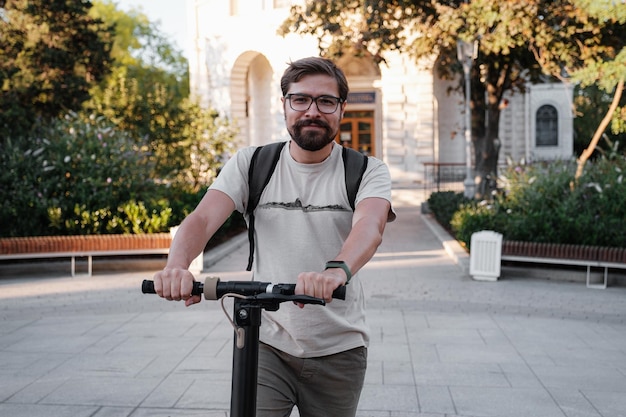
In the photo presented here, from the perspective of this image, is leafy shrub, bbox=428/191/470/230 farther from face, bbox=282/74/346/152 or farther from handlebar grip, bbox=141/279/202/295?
handlebar grip, bbox=141/279/202/295

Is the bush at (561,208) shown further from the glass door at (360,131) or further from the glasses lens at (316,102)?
the glass door at (360,131)

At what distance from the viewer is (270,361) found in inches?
116

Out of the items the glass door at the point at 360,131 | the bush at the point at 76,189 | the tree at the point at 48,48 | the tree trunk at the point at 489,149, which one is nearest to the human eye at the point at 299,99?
the bush at the point at 76,189

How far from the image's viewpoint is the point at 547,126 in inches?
1768

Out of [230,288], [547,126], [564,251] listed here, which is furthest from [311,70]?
[547,126]

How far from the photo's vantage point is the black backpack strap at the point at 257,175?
3002mm

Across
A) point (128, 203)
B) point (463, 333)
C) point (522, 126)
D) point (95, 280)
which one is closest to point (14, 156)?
point (128, 203)

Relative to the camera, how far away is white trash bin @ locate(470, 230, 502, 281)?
11.3 meters

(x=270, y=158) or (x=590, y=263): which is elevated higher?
(x=270, y=158)

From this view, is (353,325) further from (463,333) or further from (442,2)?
(442,2)

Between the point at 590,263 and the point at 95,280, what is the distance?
6.87 m

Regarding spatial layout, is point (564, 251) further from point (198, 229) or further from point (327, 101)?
point (198, 229)

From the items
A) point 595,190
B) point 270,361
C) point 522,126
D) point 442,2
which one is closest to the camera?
point 270,361

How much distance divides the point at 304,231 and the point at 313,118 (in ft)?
1.34
